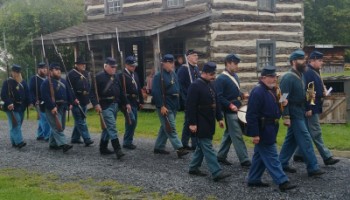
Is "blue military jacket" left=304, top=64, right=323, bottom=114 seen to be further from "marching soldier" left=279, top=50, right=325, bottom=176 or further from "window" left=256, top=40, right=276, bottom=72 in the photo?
"window" left=256, top=40, right=276, bottom=72

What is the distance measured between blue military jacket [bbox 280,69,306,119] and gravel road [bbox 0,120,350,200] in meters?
1.03

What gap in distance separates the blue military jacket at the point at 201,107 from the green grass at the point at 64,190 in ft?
4.02

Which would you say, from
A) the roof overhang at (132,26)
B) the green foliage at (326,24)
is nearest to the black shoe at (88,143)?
the roof overhang at (132,26)

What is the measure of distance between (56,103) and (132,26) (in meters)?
7.86

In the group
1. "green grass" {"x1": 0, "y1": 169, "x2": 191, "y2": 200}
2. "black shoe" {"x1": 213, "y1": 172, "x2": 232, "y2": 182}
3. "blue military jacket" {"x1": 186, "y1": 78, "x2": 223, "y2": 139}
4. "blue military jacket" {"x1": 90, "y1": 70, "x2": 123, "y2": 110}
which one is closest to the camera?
"green grass" {"x1": 0, "y1": 169, "x2": 191, "y2": 200}

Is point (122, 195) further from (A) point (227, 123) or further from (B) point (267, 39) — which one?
(B) point (267, 39)

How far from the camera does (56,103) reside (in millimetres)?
10289

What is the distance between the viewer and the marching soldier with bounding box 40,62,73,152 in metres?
9.97

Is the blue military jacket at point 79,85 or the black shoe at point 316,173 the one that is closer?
the black shoe at point 316,173

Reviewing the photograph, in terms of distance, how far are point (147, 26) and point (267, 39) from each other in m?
5.49

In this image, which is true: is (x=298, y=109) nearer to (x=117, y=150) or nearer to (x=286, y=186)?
(x=286, y=186)

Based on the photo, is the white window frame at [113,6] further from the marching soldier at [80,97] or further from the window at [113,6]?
the marching soldier at [80,97]

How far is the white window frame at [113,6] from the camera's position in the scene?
2097cm

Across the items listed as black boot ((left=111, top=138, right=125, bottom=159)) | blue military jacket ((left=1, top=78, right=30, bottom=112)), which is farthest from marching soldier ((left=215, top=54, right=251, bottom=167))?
blue military jacket ((left=1, top=78, right=30, bottom=112))
